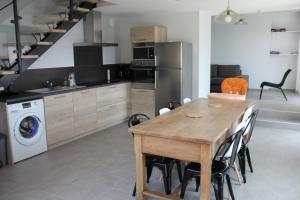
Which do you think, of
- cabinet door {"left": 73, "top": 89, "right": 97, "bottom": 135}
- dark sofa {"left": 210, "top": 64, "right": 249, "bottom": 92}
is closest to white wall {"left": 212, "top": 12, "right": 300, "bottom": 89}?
dark sofa {"left": 210, "top": 64, "right": 249, "bottom": 92}

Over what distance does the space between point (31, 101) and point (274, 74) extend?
304 inches

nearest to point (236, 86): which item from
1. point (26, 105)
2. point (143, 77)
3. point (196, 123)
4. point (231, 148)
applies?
point (143, 77)

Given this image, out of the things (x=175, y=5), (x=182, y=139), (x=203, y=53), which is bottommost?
(x=182, y=139)

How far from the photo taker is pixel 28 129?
4.07 metres

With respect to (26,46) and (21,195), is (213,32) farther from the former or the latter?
(21,195)

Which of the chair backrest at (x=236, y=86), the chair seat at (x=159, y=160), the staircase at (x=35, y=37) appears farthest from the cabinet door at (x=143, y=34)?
the chair seat at (x=159, y=160)

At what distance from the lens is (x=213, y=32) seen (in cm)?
956

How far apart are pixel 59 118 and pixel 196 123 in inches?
101

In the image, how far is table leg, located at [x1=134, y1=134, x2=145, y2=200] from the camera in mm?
2670

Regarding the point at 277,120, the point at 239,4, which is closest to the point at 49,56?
the point at 239,4

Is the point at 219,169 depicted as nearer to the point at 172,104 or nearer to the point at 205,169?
the point at 205,169

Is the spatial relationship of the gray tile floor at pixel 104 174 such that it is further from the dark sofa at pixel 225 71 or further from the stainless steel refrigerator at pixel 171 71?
the dark sofa at pixel 225 71

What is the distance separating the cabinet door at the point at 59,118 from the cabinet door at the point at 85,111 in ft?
0.41

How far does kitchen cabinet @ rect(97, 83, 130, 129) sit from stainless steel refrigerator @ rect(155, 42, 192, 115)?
746 millimetres
